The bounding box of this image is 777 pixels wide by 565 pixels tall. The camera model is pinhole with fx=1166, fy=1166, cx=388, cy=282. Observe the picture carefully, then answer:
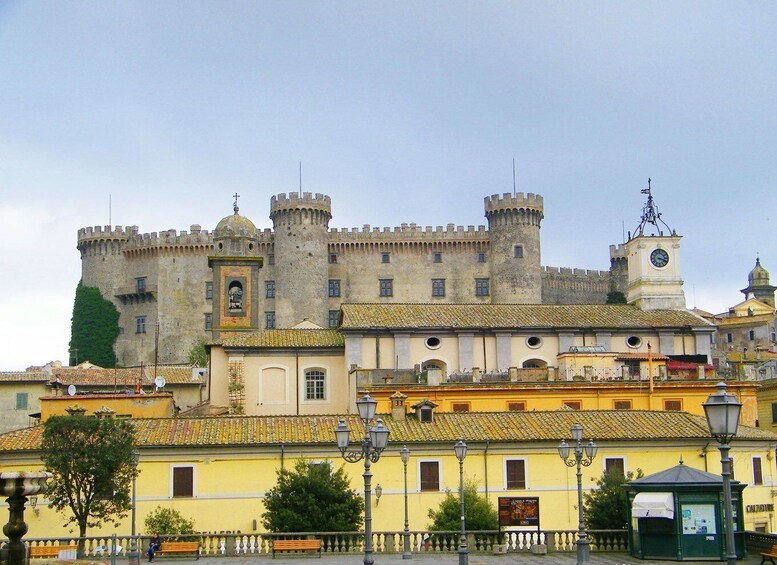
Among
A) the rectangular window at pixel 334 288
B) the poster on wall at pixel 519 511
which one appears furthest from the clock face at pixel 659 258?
the rectangular window at pixel 334 288

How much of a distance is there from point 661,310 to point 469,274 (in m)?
37.9

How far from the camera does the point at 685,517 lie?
1187 inches

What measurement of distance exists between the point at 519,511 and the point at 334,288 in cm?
6443

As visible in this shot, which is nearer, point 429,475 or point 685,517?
point 685,517

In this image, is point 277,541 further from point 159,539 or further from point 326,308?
point 326,308

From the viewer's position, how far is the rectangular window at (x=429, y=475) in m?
40.2

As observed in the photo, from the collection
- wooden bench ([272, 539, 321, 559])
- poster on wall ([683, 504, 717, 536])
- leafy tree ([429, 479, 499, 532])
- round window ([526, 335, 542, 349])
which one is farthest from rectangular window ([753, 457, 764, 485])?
wooden bench ([272, 539, 321, 559])

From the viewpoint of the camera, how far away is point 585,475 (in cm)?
4047

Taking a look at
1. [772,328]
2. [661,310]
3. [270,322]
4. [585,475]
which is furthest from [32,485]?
[772,328]

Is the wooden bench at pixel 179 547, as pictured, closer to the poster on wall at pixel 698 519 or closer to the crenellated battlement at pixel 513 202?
the poster on wall at pixel 698 519

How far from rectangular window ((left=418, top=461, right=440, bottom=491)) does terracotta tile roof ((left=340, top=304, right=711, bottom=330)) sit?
767 inches

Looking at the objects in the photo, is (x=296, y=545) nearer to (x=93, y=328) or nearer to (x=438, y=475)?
(x=438, y=475)

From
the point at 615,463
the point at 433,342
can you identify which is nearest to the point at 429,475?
the point at 615,463

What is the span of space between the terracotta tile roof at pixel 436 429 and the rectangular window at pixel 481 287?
5858 centimetres
